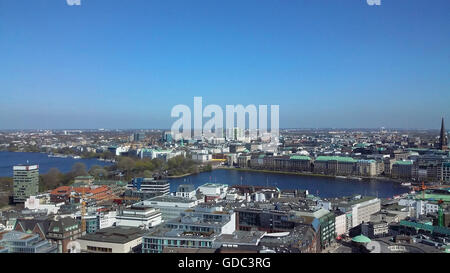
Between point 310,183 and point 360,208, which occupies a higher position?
point 360,208

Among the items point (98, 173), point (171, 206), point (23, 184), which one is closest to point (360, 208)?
point (171, 206)

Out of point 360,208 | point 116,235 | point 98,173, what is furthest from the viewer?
point 98,173

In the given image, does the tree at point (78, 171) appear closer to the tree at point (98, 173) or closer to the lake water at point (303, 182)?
the tree at point (98, 173)

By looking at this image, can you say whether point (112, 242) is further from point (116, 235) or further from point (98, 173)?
point (98, 173)

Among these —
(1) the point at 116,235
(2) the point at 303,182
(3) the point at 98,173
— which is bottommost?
(2) the point at 303,182

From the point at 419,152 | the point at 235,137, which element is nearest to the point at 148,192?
the point at 419,152

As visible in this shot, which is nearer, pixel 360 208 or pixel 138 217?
pixel 138 217

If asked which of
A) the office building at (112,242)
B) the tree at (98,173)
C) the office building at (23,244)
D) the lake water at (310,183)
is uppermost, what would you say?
the office building at (23,244)

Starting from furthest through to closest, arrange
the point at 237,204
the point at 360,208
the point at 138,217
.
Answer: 1. the point at 360,208
2. the point at 237,204
3. the point at 138,217

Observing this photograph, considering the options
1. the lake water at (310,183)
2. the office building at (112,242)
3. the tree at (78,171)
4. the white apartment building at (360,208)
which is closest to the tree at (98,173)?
the tree at (78,171)
